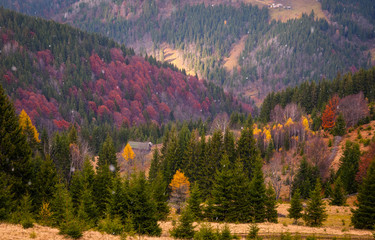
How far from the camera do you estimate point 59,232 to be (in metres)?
26.8

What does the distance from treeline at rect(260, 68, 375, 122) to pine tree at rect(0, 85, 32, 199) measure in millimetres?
99621

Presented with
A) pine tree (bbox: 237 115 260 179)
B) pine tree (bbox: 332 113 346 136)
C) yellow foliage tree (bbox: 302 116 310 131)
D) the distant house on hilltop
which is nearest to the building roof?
the distant house on hilltop

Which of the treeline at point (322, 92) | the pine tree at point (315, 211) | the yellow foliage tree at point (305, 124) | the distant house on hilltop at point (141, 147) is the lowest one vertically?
the pine tree at point (315, 211)

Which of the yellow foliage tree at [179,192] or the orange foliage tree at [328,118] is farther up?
the orange foliage tree at [328,118]

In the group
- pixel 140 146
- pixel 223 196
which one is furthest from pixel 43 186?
pixel 140 146

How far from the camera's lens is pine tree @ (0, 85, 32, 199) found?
3681 centimetres

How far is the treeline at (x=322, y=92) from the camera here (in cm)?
11781

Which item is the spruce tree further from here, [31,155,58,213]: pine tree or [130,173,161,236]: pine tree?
[31,155,58,213]: pine tree

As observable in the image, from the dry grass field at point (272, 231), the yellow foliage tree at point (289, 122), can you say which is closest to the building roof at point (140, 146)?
the yellow foliage tree at point (289, 122)

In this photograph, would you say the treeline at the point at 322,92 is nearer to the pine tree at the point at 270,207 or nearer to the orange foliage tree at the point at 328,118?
the orange foliage tree at the point at 328,118

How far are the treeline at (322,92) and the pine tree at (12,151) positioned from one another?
9962 cm

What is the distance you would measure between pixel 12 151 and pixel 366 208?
40.9 meters

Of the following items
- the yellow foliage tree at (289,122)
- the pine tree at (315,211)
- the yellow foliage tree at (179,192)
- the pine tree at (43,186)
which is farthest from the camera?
the yellow foliage tree at (289,122)

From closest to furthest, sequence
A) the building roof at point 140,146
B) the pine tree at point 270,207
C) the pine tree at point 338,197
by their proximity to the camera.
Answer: the pine tree at point 270,207, the pine tree at point 338,197, the building roof at point 140,146
